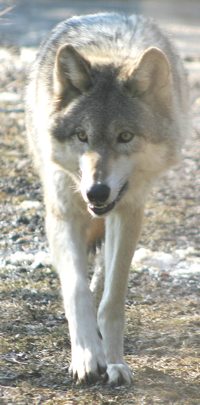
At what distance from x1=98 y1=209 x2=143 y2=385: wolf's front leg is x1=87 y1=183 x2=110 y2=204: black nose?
1.79 ft

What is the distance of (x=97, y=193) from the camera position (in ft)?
13.9

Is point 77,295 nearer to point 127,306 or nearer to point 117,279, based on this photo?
point 117,279

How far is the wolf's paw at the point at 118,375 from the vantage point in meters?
4.34

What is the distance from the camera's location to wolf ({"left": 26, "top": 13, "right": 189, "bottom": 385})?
433cm

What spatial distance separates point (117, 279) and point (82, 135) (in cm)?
73

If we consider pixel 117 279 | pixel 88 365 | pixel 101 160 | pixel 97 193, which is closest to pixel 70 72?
pixel 101 160

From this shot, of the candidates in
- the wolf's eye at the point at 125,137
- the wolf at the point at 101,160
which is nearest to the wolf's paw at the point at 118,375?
the wolf at the point at 101,160

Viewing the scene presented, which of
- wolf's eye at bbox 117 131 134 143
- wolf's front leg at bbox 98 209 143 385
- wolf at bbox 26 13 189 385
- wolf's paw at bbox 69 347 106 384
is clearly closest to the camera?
wolf's paw at bbox 69 347 106 384

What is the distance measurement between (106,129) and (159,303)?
1.45 m

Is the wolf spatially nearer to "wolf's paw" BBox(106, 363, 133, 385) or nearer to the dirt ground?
"wolf's paw" BBox(106, 363, 133, 385)

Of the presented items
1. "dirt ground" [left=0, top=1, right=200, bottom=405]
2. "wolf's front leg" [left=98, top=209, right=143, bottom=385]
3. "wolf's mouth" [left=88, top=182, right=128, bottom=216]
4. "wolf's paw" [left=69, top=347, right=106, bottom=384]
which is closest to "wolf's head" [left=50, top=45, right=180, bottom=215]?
"wolf's mouth" [left=88, top=182, right=128, bottom=216]

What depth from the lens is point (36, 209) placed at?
7.07 meters

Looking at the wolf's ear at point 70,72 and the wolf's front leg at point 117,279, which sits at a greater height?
the wolf's ear at point 70,72

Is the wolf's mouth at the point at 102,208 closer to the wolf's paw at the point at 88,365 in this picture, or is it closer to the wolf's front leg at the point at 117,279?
the wolf's front leg at the point at 117,279
